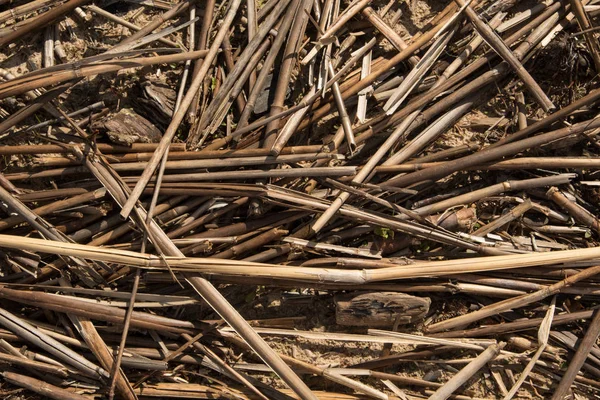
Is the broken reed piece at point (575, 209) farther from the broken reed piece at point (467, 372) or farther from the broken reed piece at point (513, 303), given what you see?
the broken reed piece at point (467, 372)

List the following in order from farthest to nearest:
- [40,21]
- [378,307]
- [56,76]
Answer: [40,21] → [378,307] → [56,76]

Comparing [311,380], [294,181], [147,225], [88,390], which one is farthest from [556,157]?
[88,390]

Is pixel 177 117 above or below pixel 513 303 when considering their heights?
above

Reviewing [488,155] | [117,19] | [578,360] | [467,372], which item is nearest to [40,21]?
[117,19]

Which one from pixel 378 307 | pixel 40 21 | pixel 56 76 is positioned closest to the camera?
pixel 56 76

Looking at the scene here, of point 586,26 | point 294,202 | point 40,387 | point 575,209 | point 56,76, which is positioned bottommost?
point 40,387

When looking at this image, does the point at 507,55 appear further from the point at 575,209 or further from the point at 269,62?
the point at 269,62

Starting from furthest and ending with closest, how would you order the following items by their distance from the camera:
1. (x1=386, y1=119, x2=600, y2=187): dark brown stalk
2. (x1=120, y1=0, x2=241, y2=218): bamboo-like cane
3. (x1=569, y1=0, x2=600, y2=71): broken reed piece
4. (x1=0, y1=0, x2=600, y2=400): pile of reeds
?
(x1=569, y1=0, x2=600, y2=71): broken reed piece
(x1=386, y1=119, x2=600, y2=187): dark brown stalk
(x1=0, y1=0, x2=600, y2=400): pile of reeds
(x1=120, y1=0, x2=241, y2=218): bamboo-like cane

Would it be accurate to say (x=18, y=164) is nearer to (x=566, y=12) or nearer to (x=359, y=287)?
(x=359, y=287)

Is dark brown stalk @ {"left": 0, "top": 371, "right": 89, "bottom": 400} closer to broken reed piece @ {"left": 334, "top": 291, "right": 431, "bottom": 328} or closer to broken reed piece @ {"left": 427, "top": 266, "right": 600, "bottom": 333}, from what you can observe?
broken reed piece @ {"left": 334, "top": 291, "right": 431, "bottom": 328}

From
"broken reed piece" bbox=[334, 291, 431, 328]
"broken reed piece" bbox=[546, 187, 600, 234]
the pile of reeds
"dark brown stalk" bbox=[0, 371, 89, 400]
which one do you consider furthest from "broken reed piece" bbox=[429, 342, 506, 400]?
"dark brown stalk" bbox=[0, 371, 89, 400]

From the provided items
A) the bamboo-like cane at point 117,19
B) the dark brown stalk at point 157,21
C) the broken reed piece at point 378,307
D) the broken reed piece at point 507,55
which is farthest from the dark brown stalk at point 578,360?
the dark brown stalk at point 157,21

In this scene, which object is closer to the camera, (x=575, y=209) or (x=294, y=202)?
(x=294, y=202)
